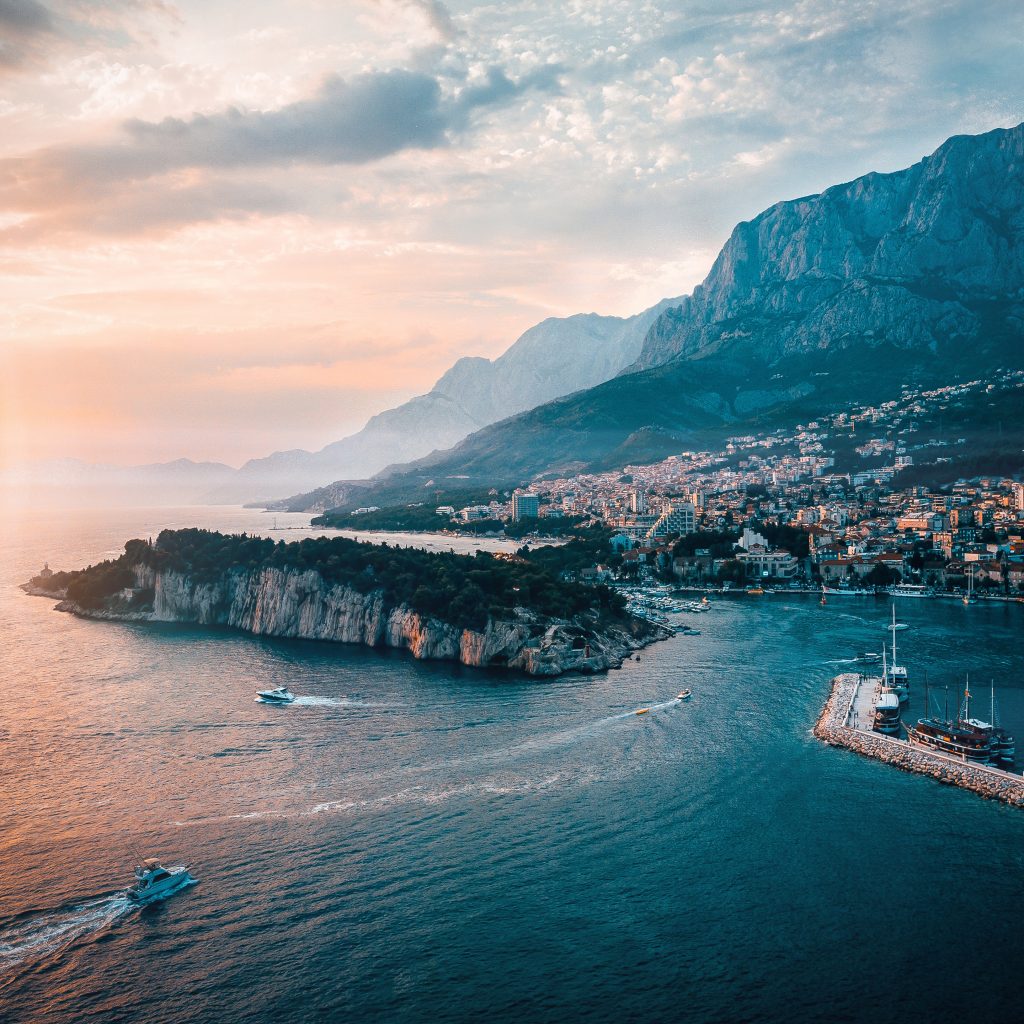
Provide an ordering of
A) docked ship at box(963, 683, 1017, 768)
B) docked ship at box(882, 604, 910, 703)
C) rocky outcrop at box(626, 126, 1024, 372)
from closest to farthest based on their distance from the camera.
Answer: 1. docked ship at box(963, 683, 1017, 768)
2. docked ship at box(882, 604, 910, 703)
3. rocky outcrop at box(626, 126, 1024, 372)

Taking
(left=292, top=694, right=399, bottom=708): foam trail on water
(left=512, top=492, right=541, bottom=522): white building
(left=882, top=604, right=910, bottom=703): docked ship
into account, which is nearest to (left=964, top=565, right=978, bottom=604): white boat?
(left=882, top=604, right=910, bottom=703): docked ship

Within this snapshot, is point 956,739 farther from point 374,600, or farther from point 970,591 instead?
point 970,591

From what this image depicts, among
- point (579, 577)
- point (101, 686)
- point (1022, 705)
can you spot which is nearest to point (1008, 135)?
point (579, 577)

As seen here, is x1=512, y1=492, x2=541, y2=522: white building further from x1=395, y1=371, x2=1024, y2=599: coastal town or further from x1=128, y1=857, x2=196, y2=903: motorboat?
x1=128, y1=857, x2=196, y2=903: motorboat

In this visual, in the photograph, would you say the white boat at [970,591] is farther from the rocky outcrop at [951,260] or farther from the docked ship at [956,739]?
the rocky outcrop at [951,260]

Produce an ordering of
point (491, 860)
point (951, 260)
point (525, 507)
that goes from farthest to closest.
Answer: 1. point (951, 260)
2. point (525, 507)
3. point (491, 860)

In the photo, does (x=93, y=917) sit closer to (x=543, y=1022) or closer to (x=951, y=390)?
(x=543, y=1022)

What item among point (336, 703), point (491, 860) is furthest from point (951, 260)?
point (491, 860)
